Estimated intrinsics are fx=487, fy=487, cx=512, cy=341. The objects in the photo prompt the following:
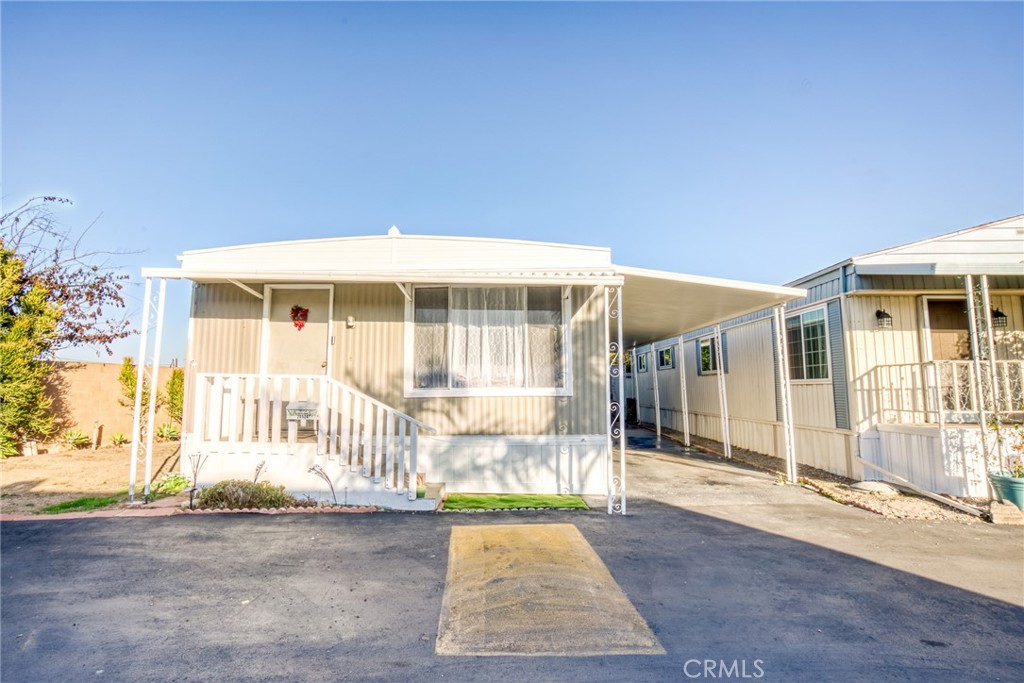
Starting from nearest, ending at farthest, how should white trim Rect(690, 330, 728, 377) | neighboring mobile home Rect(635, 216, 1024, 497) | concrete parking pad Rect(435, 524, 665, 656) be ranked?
concrete parking pad Rect(435, 524, 665, 656) < neighboring mobile home Rect(635, 216, 1024, 497) < white trim Rect(690, 330, 728, 377)

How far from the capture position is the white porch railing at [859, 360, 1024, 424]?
7.46 metres

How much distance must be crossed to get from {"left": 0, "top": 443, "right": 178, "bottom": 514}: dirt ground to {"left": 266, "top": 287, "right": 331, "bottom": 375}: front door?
7.88 ft

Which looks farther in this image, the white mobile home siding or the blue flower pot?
the white mobile home siding

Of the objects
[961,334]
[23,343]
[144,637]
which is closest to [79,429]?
[23,343]

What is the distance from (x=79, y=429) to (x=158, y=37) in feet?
24.1

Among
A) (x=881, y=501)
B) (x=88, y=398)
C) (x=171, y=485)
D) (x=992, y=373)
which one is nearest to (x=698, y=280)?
(x=992, y=373)

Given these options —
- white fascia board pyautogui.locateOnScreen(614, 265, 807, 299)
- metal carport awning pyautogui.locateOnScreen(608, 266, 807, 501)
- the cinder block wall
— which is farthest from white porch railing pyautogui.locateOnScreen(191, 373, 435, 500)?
the cinder block wall

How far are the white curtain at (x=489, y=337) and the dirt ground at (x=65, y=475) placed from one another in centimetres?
472

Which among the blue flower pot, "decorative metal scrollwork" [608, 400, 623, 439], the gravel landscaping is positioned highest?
"decorative metal scrollwork" [608, 400, 623, 439]

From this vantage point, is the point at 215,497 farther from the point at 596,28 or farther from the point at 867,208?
the point at 867,208

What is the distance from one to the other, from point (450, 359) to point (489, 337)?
0.64 m

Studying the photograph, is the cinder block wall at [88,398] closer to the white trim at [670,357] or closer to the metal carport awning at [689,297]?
the metal carport awning at [689,297]

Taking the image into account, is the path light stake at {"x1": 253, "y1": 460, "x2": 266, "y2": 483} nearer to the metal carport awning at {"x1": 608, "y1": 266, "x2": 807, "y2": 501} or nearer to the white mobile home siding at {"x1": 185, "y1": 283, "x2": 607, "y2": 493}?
the white mobile home siding at {"x1": 185, "y1": 283, "x2": 607, "y2": 493}

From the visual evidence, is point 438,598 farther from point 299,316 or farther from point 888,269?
point 888,269
